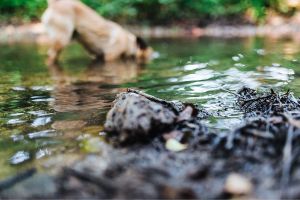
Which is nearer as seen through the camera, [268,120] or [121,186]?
[121,186]

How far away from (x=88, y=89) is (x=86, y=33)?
11.3 ft

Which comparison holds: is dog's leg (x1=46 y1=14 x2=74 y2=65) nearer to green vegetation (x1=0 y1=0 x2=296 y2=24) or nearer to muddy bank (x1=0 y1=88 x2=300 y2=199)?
muddy bank (x1=0 y1=88 x2=300 y2=199)

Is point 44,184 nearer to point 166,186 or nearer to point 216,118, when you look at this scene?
point 166,186

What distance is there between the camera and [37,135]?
305 cm

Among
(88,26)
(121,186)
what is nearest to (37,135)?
(121,186)

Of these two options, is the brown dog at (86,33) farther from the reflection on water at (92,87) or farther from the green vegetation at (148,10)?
the green vegetation at (148,10)

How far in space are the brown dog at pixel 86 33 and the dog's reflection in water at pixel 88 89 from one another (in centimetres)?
56

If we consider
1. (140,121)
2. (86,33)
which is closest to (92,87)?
(140,121)

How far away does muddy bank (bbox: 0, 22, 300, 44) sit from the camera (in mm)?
14430

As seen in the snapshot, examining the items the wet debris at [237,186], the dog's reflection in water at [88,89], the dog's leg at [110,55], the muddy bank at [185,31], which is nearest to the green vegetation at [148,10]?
the muddy bank at [185,31]

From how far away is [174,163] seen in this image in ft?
7.11

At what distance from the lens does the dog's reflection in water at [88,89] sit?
11.8 feet

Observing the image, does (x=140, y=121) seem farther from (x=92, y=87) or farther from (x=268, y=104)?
(x=92, y=87)

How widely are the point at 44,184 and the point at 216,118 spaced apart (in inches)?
62.1
